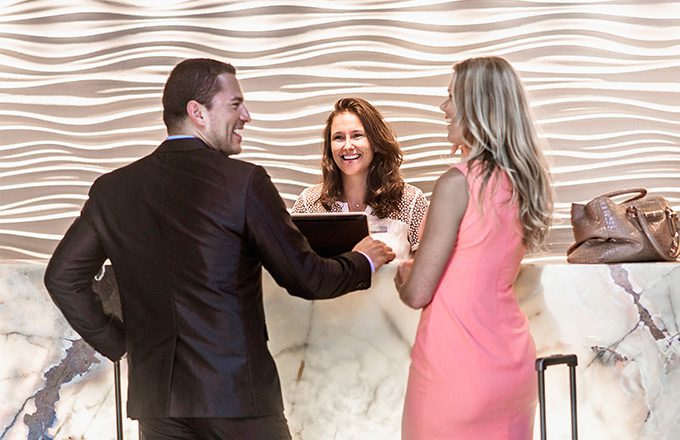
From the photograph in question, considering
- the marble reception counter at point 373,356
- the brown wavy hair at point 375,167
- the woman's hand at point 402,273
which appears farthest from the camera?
the brown wavy hair at point 375,167

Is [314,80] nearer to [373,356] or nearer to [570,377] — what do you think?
[373,356]

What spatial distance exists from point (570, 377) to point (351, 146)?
1.78m

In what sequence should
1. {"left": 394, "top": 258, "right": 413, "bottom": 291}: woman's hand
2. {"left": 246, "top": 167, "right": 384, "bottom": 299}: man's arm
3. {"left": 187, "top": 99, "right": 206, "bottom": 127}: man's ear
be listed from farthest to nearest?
{"left": 394, "top": 258, "right": 413, "bottom": 291}: woman's hand, {"left": 187, "top": 99, "right": 206, "bottom": 127}: man's ear, {"left": 246, "top": 167, "right": 384, "bottom": 299}: man's arm

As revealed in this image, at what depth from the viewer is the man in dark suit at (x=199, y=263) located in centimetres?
214

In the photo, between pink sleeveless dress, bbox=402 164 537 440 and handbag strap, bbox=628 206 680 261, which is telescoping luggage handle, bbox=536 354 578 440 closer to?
pink sleeveless dress, bbox=402 164 537 440

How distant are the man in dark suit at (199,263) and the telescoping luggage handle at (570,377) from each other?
0.56m

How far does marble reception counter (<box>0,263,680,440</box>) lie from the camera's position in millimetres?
2699

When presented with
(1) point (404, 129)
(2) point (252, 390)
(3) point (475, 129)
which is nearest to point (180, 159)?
(2) point (252, 390)

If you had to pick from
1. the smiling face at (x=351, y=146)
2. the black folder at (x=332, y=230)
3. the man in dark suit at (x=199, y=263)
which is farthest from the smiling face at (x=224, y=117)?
the smiling face at (x=351, y=146)

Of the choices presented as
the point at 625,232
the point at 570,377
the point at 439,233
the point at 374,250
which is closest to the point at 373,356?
the point at 374,250

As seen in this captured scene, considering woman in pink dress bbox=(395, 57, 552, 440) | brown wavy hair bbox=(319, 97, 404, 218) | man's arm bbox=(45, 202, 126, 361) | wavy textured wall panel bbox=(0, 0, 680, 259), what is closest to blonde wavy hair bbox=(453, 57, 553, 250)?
woman in pink dress bbox=(395, 57, 552, 440)

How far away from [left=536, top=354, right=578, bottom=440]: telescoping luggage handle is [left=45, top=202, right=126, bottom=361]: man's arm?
111cm

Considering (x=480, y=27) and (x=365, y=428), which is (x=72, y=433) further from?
(x=480, y=27)

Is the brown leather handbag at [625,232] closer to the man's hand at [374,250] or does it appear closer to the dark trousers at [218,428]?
the man's hand at [374,250]
